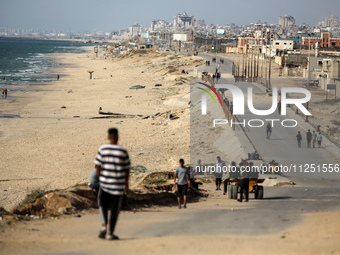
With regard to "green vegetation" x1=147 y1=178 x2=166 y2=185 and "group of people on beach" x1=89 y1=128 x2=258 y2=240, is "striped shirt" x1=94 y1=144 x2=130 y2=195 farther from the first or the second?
"green vegetation" x1=147 y1=178 x2=166 y2=185

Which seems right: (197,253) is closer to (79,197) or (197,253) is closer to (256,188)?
(79,197)

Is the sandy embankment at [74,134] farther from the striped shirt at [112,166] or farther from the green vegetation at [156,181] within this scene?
the striped shirt at [112,166]

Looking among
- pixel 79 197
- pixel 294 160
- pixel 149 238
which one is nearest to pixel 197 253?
pixel 149 238

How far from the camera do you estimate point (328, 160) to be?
19.5 meters

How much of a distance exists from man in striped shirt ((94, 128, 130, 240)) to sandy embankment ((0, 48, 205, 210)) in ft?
28.4

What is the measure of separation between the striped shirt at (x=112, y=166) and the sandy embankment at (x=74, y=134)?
8842 millimetres

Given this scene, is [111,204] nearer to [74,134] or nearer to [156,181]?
[156,181]

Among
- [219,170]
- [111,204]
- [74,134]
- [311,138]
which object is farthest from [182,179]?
[74,134]

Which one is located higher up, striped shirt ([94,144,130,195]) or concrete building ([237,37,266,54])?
concrete building ([237,37,266,54])

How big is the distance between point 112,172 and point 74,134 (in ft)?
74.7

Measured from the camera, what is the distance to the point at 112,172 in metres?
6.72

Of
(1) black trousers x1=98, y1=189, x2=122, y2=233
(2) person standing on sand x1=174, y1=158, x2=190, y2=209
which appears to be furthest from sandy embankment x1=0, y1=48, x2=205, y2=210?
(1) black trousers x1=98, y1=189, x2=122, y2=233

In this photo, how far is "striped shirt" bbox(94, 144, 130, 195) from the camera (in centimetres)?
664

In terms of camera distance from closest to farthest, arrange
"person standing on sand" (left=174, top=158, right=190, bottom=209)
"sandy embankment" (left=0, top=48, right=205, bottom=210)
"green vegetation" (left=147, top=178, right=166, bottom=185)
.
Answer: "person standing on sand" (left=174, top=158, right=190, bottom=209) → "green vegetation" (left=147, top=178, right=166, bottom=185) → "sandy embankment" (left=0, top=48, right=205, bottom=210)
